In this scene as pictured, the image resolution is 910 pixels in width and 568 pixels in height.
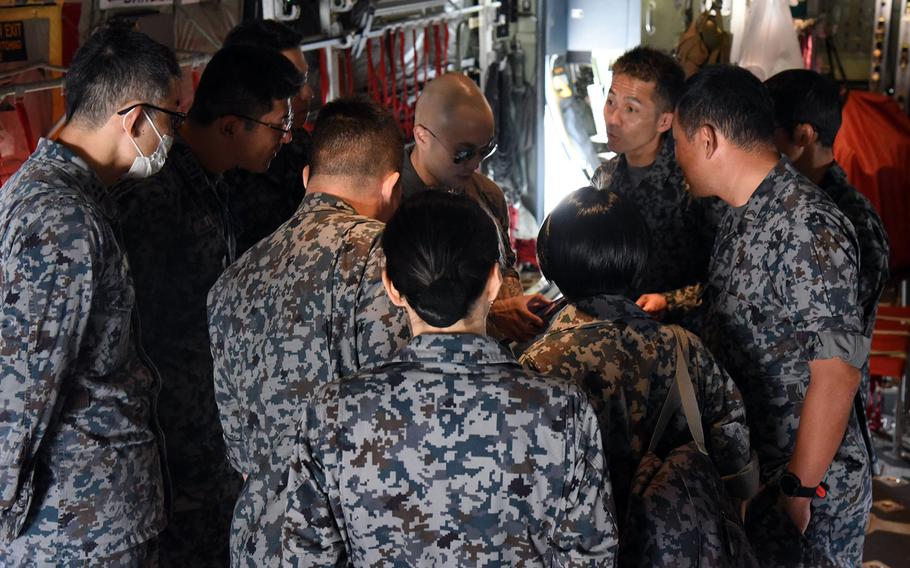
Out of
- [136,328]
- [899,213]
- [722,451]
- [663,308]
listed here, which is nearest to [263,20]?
[136,328]

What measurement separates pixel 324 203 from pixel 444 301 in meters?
0.67

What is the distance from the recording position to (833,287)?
216cm

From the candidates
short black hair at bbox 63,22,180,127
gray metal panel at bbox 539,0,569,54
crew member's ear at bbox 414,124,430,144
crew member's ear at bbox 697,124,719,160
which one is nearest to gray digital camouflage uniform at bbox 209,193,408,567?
short black hair at bbox 63,22,180,127

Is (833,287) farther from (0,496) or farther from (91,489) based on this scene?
(0,496)

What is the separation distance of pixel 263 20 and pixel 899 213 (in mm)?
3626

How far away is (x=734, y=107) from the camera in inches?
92.6

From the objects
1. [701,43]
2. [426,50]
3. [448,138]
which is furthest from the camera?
[701,43]

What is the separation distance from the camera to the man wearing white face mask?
6.41 ft

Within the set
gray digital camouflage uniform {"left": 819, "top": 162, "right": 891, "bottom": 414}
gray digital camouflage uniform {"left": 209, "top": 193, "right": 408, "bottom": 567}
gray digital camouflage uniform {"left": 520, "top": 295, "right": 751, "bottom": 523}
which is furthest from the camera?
gray digital camouflage uniform {"left": 819, "top": 162, "right": 891, "bottom": 414}

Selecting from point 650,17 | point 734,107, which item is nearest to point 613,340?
point 734,107

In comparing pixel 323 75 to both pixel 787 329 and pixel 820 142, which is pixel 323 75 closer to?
pixel 820 142

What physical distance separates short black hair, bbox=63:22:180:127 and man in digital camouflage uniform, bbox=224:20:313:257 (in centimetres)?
87

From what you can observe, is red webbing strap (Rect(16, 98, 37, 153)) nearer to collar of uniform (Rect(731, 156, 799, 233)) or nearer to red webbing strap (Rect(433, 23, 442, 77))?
collar of uniform (Rect(731, 156, 799, 233))

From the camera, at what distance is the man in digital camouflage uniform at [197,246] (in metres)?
2.59
